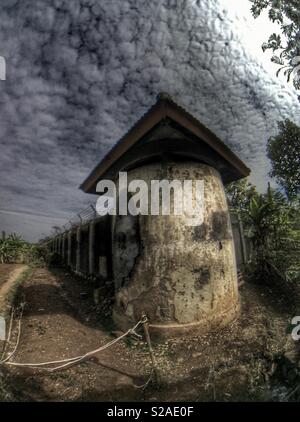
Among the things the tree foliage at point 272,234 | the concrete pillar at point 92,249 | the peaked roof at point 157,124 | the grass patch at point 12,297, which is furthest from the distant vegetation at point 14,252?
the tree foliage at point 272,234

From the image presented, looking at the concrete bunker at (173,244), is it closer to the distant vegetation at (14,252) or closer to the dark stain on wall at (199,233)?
the dark stain on wall at (199,233)

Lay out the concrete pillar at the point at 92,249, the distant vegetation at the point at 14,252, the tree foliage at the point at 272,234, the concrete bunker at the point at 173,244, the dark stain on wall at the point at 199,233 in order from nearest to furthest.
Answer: the concrete bunker at the point at 173,244 < the dark stain on wall at the point at 199,233 < the tree foliage at the point at 272,234 < the concrete pillar at the point at 92,249 < the distant vegetation at the point at 14,252

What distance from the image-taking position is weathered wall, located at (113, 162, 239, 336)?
4.81 meters

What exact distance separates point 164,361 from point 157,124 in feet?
14.3

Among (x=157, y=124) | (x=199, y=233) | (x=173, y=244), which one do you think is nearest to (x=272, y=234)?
(x=199, y=233)

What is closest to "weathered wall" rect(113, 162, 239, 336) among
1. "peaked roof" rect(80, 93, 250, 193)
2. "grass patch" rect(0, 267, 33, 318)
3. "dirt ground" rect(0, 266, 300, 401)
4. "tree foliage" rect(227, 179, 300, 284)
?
"dirt ground" rect(0, 266, 300, 401)

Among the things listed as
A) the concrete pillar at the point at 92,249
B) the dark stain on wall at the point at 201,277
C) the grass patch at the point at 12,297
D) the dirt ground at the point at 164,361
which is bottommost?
the dirt ground at the point at 164,361

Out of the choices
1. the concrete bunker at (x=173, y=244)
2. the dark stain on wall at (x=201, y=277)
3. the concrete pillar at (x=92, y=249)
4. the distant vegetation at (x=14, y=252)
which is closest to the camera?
the concrete bunker at (x=173, y=244)

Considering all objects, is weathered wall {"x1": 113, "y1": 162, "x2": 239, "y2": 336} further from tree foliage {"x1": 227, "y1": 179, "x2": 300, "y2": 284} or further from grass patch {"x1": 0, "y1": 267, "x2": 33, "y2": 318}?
grass patch {"x1": 0, "y1": 267, "x2": 33, "y2": 318}

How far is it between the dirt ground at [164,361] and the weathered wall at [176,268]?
43 centimetres

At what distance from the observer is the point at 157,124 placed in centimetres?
465

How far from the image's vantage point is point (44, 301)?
7.47 m

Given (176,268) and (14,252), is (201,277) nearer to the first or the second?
(176,268)

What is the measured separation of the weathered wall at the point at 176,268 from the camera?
4.81 meters
